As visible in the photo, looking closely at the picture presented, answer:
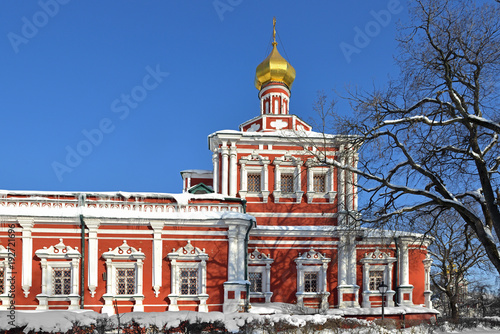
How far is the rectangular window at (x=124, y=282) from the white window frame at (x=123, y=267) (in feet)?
0.30

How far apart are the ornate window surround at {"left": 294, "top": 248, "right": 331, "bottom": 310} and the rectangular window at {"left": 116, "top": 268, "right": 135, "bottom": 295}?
6.24 m

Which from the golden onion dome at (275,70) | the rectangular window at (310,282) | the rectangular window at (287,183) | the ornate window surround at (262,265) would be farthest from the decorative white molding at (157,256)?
the golden onion dome at (275,70)

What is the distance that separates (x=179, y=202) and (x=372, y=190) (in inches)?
253

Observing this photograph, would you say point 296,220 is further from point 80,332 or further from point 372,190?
point 80,332

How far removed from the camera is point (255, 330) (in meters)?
10.3

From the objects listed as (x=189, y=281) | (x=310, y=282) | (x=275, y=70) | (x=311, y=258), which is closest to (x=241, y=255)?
(x=189, y=281)

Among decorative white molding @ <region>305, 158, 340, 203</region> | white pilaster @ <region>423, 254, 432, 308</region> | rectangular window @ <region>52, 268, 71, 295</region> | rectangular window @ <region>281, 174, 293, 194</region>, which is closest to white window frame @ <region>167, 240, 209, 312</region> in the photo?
rectangular window @ <region>52, 268, 71, 295</region>

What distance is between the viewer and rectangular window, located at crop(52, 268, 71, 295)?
13.8 meters

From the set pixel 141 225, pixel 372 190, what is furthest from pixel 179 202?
pixel 372 190

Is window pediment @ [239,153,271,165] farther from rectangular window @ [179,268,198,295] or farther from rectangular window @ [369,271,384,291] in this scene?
rectangular window @ [369,271,384,291]

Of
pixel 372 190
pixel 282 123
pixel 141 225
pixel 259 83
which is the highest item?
pixel 259 83

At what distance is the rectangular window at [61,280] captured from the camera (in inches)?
542

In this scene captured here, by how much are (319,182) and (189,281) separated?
→ 6.90 metres

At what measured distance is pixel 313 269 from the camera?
56.7ft
